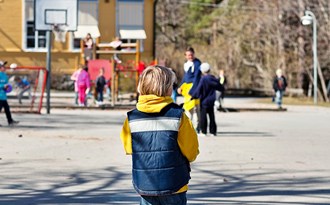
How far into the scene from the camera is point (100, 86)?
34.1 m

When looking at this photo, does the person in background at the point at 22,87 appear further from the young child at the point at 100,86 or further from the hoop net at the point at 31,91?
the young child at the point at 100,86

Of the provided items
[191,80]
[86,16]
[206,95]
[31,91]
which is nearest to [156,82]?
[206,95]

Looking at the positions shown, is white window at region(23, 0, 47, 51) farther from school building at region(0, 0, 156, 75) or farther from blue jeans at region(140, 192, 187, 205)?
blue jeans at region(140, 192, 187, 205)

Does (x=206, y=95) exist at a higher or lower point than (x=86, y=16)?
lower

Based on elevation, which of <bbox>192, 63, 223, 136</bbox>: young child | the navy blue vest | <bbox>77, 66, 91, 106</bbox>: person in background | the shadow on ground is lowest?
<bbox>77, 66, 91, 106</bbox>: person in background

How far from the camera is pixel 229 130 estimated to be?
22.2 metres

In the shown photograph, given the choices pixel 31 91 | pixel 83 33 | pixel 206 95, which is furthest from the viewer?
pixel 83 33

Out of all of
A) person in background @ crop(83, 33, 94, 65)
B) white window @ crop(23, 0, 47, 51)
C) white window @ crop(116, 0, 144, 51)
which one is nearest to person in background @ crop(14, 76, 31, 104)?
person in background @ crop(83, 33, 94, 65)

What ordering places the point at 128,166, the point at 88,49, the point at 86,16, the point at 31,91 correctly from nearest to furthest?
1. the point at 128,166
2. the point at 31,91
3. the point at 88,49
4. the point at 86,16

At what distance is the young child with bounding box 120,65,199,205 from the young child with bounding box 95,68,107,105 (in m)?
27.4

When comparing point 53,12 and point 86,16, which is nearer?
point 53,12

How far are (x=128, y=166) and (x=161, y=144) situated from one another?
6944mm

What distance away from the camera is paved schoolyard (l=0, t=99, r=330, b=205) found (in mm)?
10570

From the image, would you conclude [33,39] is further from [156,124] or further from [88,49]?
[156,124]
